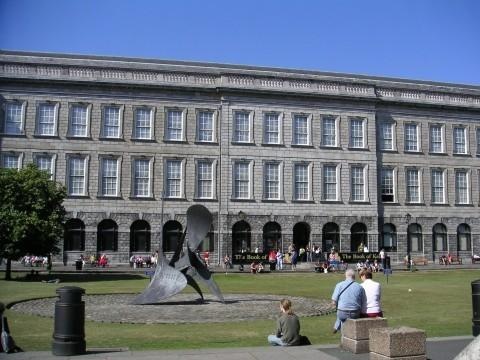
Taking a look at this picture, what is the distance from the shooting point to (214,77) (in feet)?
177

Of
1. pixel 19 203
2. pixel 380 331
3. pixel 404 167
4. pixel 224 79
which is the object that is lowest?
pixel 380 331

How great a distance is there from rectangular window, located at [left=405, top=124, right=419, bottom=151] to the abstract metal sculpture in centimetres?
4099

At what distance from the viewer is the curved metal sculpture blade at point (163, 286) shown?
67.3ft

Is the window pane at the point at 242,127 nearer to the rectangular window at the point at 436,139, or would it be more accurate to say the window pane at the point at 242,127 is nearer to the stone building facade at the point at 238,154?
the stone building facade at the point at 238,154

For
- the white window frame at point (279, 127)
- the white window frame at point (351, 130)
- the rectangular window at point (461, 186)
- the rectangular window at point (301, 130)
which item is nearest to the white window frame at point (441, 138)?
the rectangular window at point (461, 186)

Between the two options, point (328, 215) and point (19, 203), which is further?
point (328, 215)

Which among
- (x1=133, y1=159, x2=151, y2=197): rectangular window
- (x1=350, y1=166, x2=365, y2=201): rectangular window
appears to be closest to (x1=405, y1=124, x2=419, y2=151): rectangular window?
(x1=350, y1=166, x2=365, y2=201): rectangular window

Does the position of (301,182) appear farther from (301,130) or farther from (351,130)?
(351,130)

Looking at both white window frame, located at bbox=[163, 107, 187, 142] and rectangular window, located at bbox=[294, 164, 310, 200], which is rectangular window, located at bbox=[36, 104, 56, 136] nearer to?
white window frame, located at bbox=[163, 107, 187, 142]

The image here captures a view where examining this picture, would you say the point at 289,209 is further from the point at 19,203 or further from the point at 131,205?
the point at 19,203

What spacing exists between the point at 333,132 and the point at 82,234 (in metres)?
24.8

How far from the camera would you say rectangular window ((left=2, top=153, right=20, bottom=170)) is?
1941 inches

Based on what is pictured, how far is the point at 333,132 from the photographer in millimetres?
56062

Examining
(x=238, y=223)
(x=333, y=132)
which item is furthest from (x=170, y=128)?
(x=333, y=132)
